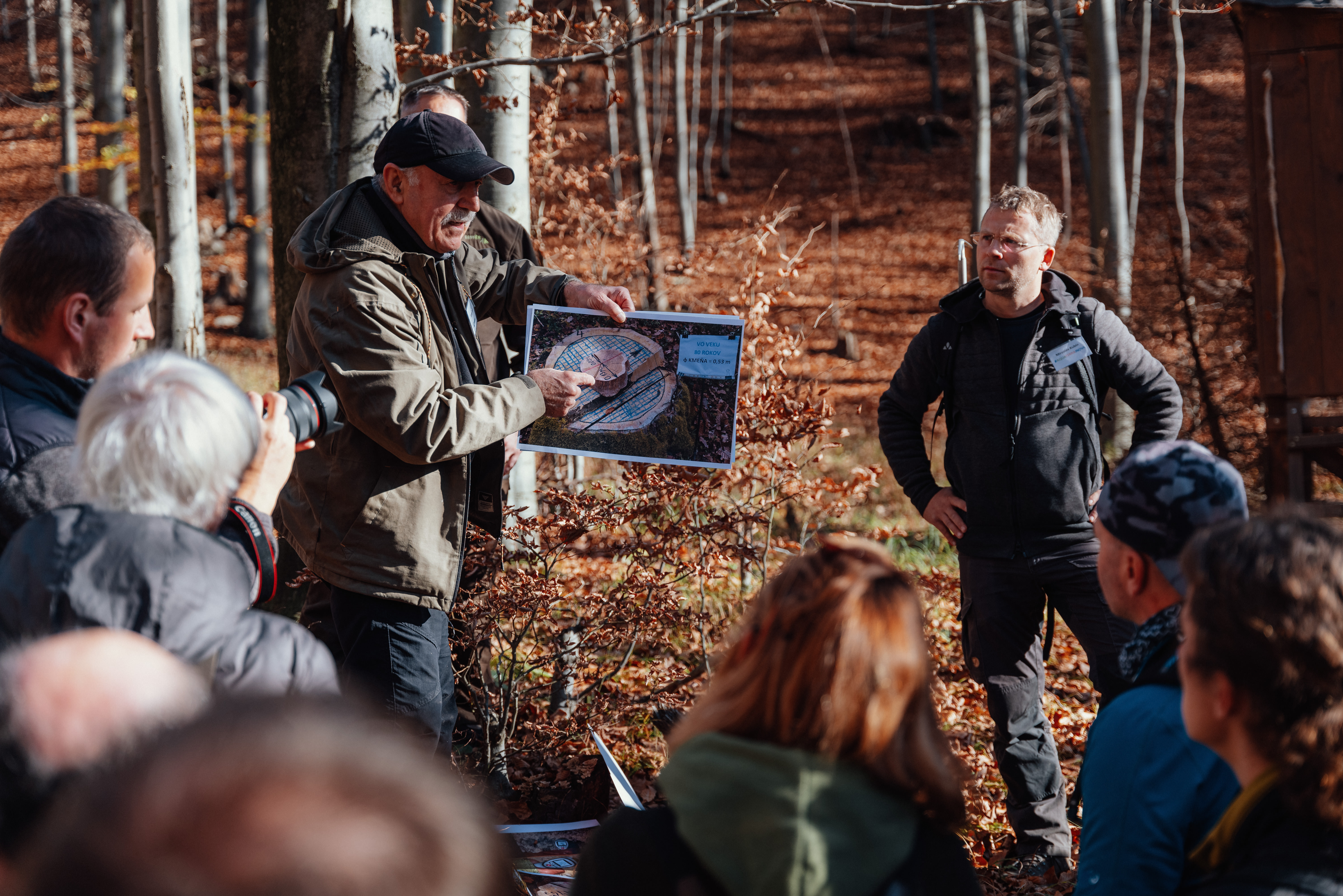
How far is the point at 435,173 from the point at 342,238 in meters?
0.33

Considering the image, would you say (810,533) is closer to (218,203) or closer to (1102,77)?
(1102,77)

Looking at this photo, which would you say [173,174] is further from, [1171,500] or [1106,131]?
[1106,131]

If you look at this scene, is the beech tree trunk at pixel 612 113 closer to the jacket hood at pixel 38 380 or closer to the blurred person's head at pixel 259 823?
the jacket hood at pixel 38 380

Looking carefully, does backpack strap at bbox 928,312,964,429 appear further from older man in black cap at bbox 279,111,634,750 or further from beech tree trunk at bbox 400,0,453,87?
beech tree trunk at bbox 400,0,453,87

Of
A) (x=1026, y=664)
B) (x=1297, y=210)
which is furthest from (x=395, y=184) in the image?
(x=1297, y=210)

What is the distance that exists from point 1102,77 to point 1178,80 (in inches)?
288

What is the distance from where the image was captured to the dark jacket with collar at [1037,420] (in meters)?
3.83

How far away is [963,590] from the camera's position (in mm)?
4090

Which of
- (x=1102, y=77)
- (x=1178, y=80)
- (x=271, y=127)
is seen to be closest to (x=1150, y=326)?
(x=1102, y=77)

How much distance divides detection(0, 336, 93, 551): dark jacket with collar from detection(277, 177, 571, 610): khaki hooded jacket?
0.86 metres

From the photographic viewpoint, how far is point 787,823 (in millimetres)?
1538

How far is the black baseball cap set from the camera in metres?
3.16

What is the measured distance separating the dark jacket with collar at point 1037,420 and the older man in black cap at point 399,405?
1543 mm

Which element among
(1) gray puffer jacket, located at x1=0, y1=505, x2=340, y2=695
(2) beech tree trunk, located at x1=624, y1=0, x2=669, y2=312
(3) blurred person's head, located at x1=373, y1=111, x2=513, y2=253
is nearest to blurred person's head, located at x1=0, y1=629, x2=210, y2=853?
(1) gray puffer jacket, located at x1=0, y1=505, x2=340, y2=695
